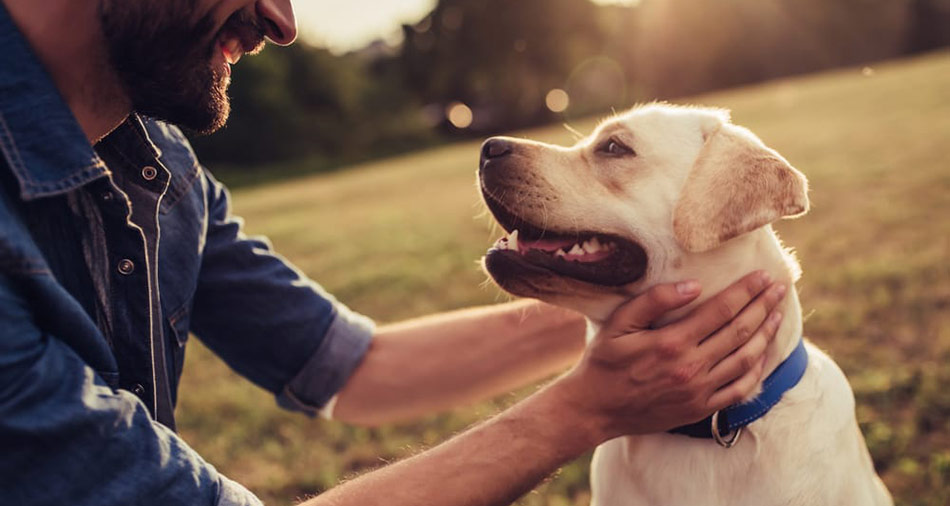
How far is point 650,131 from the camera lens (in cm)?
278

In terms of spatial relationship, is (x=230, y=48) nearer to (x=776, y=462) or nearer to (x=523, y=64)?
(x=776, y=462)

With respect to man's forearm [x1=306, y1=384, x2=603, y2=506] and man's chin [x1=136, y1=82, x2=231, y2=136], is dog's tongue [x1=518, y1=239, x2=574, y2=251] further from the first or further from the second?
man's chin [x1=136, y1=82, x2=231, y2=136]

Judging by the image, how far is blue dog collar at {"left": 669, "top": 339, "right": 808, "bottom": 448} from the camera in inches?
92.8

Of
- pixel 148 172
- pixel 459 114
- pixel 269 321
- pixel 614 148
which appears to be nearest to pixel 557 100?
pixel 459 114

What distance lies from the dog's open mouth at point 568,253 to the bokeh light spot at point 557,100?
80.0ft

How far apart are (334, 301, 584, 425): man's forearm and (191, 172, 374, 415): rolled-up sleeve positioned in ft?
0.40

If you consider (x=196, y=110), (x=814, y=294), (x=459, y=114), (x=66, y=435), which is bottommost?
(x=459, y=114)

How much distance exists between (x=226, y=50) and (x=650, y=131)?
1.45m

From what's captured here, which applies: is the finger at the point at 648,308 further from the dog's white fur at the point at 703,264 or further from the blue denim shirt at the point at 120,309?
the blue denim shirt at the point at 120,309

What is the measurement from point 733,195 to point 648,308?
0.43 metres

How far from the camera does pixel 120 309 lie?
7.06 ft

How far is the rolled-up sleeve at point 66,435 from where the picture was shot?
1556 millimetres

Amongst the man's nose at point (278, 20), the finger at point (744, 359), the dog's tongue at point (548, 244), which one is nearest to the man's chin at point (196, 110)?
the man's nose at point (278, 20)

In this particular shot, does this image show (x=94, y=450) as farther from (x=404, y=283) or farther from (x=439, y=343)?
(x=404, y=283)
